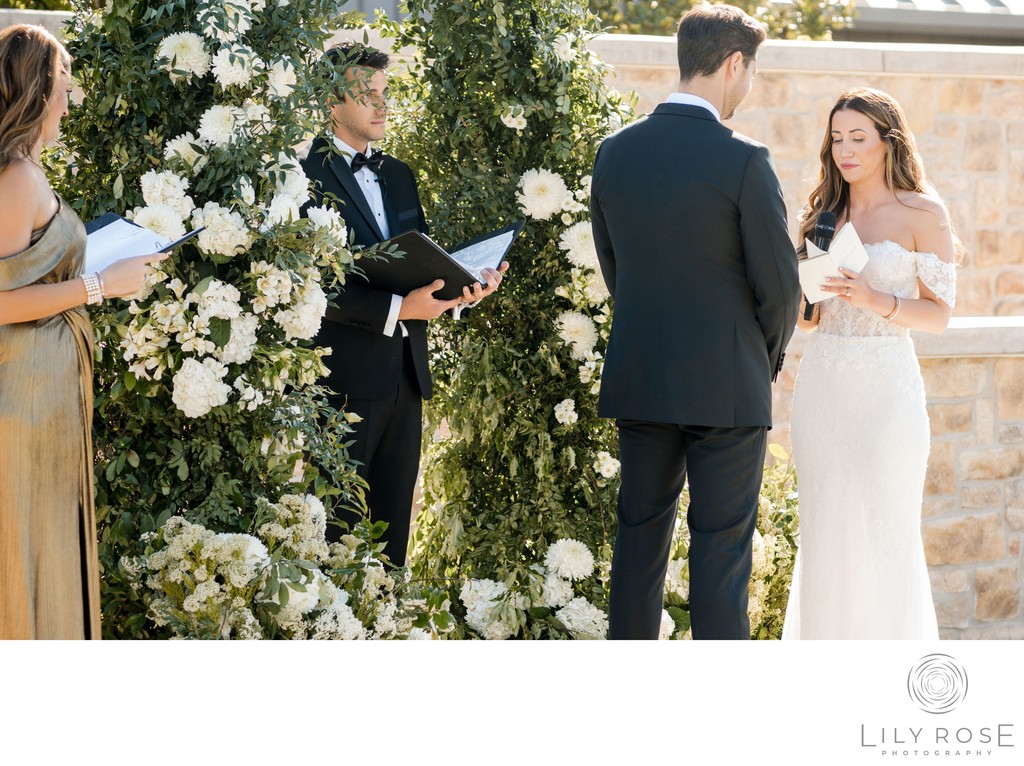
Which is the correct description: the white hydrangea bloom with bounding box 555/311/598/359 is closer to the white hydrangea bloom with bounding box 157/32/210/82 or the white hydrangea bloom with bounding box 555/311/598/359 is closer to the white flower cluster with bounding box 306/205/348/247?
the white flower cluster with bounding box 306/205/348/247

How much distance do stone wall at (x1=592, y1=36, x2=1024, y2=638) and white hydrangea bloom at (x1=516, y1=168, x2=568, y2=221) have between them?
1.98m

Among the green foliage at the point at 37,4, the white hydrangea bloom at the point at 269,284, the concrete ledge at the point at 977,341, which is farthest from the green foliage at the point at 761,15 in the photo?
the white hydrangea bloom at the point at 269,284

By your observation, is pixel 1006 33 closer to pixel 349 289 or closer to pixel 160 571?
pixel 349 289

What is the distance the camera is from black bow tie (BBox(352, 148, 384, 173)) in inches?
159

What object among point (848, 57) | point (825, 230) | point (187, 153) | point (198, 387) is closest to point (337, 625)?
point (198, 387)

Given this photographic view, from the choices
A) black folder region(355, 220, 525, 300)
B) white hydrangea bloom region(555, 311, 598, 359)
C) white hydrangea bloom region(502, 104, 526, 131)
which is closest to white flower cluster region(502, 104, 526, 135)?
white hydrangea bloom region(502, 104, 526, 131)

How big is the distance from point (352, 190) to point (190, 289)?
2.67ft

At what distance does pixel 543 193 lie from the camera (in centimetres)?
403

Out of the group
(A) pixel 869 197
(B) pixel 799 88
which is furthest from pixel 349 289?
(B) pixel 799 88

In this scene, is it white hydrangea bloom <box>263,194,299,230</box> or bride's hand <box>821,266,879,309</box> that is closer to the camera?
white hydrangea bloom <box>263,194,299,230</box>

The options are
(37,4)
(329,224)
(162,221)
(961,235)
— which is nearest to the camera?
(162,221)
